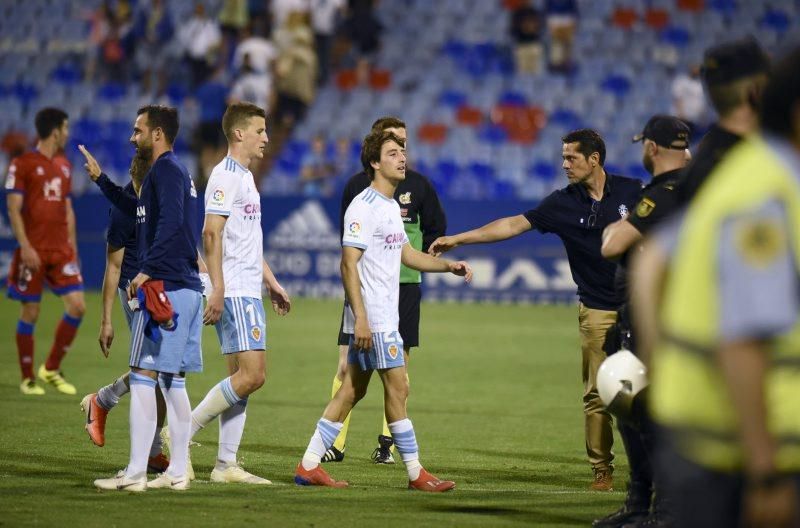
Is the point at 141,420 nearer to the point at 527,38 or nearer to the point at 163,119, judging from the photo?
the point at 163,119

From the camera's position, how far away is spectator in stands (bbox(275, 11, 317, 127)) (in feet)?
88.2

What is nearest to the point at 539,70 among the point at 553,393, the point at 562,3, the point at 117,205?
the point at 562,3

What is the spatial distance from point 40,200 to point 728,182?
11.3 meters

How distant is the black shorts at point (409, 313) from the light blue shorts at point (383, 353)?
2.01m

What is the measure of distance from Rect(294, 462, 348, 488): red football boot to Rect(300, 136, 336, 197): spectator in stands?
55.1ft

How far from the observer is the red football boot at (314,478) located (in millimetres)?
7914

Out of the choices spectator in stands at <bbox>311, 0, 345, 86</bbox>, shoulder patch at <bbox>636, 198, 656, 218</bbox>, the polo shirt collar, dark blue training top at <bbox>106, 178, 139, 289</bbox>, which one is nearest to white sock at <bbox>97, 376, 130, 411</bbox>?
dark blue training top at <bbox>106, 178, 139, 289</bbox>

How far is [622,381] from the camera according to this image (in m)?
5.67

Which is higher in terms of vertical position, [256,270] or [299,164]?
[299,164]

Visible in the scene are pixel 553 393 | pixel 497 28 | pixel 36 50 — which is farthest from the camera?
pixel 36 50

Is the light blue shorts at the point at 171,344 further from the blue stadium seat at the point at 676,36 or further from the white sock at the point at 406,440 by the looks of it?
the blue stadium seat at the point at 676,36

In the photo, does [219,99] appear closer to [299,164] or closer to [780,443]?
[299,164]

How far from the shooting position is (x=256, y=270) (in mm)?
8016

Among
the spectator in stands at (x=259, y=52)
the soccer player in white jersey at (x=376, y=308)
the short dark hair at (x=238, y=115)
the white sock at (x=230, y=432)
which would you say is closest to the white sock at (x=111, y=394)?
the white sock at (x=230, y=432)
